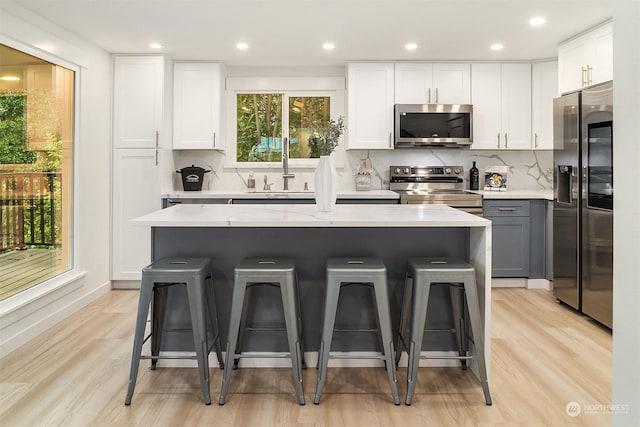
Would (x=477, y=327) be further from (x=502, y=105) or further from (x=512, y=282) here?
(x=502, y=105)

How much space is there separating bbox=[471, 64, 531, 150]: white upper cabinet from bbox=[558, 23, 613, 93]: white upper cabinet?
718mm

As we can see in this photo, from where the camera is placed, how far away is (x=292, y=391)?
2.52 metres

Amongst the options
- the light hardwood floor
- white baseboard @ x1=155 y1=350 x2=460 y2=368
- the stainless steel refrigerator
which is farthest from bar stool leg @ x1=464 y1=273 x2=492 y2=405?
the stainless steel refrigerator

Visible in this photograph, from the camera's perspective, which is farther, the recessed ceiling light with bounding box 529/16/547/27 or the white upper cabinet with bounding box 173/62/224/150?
the white upper cabinet with bounding box 173/62/224/150

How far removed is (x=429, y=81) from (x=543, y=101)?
120cm

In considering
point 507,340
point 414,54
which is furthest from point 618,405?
point 414,54

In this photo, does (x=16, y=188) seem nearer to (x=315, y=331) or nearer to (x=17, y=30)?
(x=17, y=30)

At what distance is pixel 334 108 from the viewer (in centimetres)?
534

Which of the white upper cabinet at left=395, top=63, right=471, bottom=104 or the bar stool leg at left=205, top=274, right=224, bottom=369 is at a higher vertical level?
the white upper cabinet at left=395, top=63, right=471, bottom=104

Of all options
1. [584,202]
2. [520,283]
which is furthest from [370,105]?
[520,283]

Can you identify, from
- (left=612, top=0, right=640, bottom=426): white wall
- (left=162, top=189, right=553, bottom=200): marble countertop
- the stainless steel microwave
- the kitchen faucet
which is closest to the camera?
(left=612, top=0, right=640, bottom=426): white wall

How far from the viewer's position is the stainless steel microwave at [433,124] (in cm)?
493

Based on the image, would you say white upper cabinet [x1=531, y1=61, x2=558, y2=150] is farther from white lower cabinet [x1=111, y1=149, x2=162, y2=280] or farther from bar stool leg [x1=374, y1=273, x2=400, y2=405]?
white lower cabinet [x1=111, y1=149, x2=162, y2=280]

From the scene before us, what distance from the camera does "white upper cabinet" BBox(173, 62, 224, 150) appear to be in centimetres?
496
